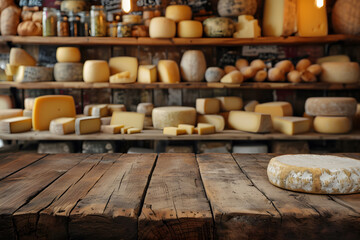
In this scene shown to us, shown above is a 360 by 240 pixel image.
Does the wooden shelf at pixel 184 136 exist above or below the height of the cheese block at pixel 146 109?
below

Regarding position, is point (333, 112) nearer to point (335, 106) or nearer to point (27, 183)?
point (335, 106)

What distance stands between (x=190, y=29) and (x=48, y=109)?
1313mm

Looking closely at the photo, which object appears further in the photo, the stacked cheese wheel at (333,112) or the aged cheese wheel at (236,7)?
the aged cheese wheel at (236,7)

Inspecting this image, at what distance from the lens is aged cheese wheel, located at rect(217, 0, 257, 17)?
2.64 meters

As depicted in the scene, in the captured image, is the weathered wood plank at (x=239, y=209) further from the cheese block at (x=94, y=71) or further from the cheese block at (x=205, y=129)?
the cheese block at (x=94, y=71)

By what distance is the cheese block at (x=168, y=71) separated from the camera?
2660 mm

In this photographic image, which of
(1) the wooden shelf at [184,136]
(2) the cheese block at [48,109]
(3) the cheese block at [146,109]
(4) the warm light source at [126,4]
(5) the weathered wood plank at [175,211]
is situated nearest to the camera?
(5) the weathered wood plank at [175,211]

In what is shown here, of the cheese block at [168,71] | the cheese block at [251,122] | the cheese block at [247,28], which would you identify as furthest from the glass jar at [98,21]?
the cheese block at [251,122]

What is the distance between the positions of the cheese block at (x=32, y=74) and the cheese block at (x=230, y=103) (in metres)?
1.48

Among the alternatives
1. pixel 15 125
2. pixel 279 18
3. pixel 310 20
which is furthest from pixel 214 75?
pixel 15 125

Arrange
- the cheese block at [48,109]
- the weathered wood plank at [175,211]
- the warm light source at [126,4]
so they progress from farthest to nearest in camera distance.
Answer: the cheese block at [48,109] → the warm light source at [126,4] → the weathered wood plank at [175,211]

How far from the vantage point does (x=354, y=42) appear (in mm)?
2684

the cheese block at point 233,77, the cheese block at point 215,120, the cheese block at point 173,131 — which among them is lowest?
the cheese block at point 173,131

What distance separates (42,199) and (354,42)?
2.74 m
